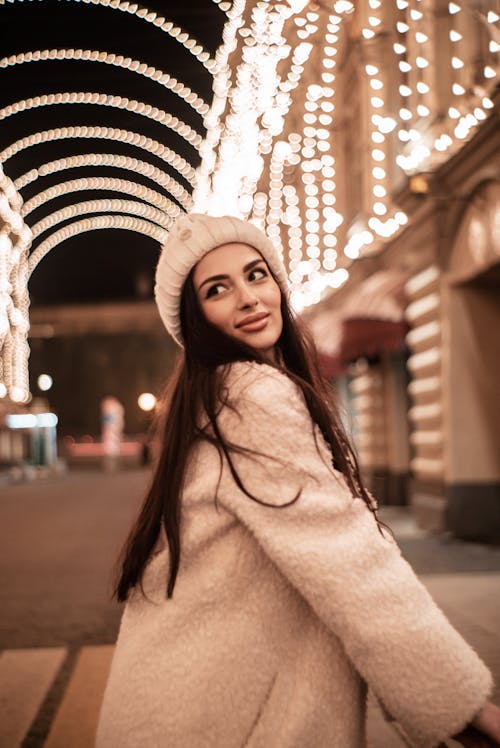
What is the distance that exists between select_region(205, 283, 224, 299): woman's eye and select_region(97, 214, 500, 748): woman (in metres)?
0.24

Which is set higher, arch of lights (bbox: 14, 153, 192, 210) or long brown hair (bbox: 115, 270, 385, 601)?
arch of lights (bbox: 14, 153, 192, 210)

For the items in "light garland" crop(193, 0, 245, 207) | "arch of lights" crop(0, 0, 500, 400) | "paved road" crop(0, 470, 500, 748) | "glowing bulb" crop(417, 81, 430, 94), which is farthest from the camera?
"light garland" crop(193, 0, 245, 207)

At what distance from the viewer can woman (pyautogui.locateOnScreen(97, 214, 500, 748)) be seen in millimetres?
1446

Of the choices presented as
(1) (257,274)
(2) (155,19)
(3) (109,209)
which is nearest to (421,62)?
(2) (155,19)

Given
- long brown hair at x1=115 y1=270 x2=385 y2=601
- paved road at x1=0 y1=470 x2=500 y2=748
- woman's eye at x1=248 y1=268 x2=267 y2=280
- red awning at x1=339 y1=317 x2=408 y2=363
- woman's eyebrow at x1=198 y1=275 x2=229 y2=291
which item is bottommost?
paved road at x1=0 y1=470 x2=500 y2=748

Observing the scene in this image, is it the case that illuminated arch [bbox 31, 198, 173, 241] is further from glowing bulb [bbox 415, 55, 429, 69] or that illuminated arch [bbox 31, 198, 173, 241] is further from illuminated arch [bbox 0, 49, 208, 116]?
glowing bulb [bbox 415, 55, 429, 69]

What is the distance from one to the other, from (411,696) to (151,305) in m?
54.6

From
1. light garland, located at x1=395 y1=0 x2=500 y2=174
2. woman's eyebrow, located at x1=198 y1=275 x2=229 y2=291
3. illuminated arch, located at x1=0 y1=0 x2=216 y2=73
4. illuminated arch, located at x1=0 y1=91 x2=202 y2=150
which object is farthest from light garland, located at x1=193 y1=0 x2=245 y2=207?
woman's eyebrow, located at x1=198 y1=275 x2=229 y2=291

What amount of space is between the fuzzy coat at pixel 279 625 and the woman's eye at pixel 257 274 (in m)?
0.41

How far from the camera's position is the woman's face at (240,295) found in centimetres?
188

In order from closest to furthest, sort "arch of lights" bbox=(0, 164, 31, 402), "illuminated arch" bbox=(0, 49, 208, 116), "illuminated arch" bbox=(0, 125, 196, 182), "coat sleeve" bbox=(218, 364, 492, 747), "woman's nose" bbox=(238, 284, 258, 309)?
"coat sleeve" bbox=(218, 364, 492, 747)
"woman's nose" bbox=(238, 284, 258, 309)
"illuminated arch" bbox=(0, 49, 208, 116)
"illuminated arch" bbox=(0, 125, 196, 182)
"arch of lights" bbox=(0, 164, 31, 402)

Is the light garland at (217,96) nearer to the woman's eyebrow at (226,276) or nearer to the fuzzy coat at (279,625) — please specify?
the woman's eyebrow at (226,276)

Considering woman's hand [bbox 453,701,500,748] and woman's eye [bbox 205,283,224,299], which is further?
woman's eye [bbox 205,283,224,299]

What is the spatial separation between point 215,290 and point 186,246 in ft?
0.40
